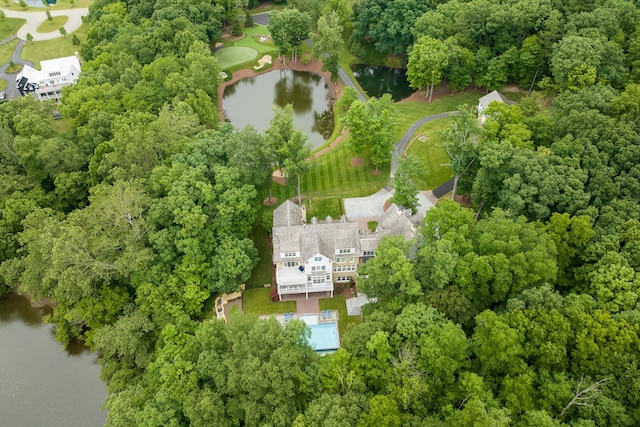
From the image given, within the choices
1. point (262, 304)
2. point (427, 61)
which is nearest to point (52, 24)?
point (427, 61)

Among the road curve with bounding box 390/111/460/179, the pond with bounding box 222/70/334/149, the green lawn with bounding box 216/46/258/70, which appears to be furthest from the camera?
the green lawn with bounding box 216/46/258/70

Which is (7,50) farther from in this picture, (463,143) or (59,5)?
(463,143)

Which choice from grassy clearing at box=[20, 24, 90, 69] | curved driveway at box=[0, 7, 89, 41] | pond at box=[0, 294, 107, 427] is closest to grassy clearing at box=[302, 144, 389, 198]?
pond at box=[0, 294, 107, 427]

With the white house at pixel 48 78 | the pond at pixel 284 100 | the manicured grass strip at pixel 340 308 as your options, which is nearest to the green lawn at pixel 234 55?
the pond at pixel 284 100

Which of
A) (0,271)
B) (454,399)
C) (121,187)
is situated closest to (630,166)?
(454,399)

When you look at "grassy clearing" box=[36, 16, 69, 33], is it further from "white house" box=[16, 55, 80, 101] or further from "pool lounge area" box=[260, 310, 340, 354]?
"pool lounge area" box=[260, 310, 340, 354]

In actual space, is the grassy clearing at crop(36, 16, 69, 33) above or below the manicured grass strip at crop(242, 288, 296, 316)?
above

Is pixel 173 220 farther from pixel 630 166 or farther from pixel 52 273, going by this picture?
pixel 630 166
